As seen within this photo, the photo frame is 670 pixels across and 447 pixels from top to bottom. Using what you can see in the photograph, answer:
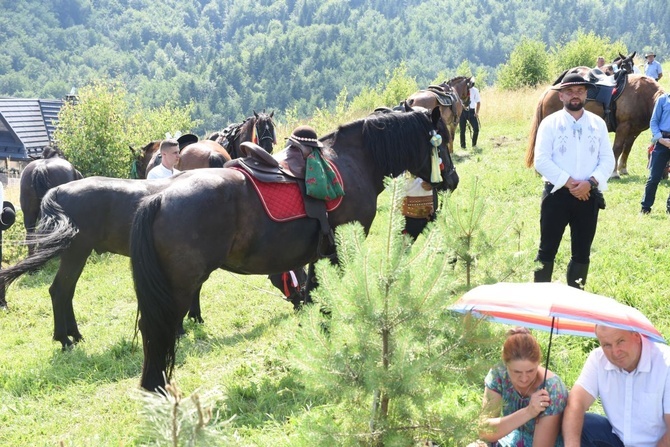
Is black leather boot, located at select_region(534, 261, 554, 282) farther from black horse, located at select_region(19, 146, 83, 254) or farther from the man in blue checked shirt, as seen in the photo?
black horse, located at select_region(19, 146, 83, 254)

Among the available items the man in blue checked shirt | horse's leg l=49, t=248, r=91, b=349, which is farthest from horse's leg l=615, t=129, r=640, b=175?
horse's leg l=49, t=248, r=91, b=349

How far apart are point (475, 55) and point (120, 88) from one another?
16425 cm

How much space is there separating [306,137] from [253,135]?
592 cm

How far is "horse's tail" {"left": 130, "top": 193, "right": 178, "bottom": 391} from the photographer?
4645mm

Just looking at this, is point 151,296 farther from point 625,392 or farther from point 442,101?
point 442,101

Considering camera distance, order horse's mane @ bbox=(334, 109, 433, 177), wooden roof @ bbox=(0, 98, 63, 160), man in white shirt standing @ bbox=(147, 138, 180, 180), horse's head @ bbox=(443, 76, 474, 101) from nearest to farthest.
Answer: horse's mane @ bbox=(334, 109, 433, 177), man in white shirt standing @ bbox=(147, 138, 180, 180), horse's head @ bbox=(443, 76, 474, 101), wooden roof @ bbox=(0, 98, 63, 160)

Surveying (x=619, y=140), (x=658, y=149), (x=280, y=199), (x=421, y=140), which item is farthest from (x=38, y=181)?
(x=619, y=140)

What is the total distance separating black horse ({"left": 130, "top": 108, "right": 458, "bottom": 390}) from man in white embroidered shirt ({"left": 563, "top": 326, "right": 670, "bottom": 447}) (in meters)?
2.58

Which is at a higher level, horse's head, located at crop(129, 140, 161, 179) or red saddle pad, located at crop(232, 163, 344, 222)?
red saddle pad, located at crop(232, 163, 344, 222)

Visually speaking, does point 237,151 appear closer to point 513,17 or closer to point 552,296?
point 552,296

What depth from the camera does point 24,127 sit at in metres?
39.6

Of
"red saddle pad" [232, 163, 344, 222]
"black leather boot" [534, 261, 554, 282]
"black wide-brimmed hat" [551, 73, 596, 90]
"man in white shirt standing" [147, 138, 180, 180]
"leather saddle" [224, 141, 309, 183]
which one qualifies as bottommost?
"black leather boot" [534, 261, 554, 282]

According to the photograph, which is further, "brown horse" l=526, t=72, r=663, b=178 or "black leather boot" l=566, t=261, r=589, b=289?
"brown horse" l=526, t=72, r=663, b=178

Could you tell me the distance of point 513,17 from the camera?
614 ft
